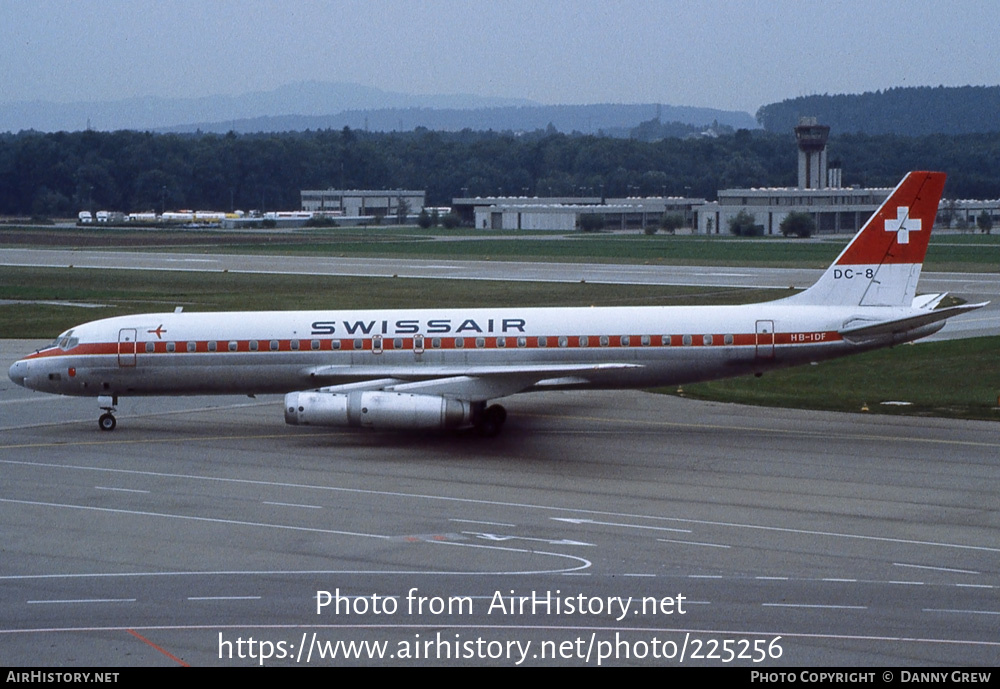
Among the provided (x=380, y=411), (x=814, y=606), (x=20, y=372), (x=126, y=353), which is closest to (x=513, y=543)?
(x=814, y=606)

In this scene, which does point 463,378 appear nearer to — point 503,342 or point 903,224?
point 503,342

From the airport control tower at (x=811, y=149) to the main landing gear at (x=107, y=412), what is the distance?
16884 cm

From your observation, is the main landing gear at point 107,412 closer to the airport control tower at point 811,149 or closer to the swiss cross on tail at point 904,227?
the swiss cross on tail at point 904,227

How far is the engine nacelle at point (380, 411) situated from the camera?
107 feet

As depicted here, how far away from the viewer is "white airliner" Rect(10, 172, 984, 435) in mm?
34500

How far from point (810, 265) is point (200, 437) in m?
70.6

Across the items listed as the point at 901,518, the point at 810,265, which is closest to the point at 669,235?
the point at 810,265

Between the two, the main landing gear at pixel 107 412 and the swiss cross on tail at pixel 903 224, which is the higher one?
the swiss cross on tail at pixel 903 224

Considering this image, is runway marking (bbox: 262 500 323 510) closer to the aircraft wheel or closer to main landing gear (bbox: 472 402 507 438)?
main landing gear (bbox: 472 402 507 438)

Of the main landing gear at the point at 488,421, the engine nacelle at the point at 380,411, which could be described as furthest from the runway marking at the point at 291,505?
the main landing gear at the point at 488,421

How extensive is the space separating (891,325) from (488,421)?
11.6 m

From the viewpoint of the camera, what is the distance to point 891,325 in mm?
33938

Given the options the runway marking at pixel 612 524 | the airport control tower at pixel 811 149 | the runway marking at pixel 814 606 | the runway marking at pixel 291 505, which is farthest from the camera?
the airport control tower at pixel 811 149

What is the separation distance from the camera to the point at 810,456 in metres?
31.3
